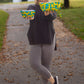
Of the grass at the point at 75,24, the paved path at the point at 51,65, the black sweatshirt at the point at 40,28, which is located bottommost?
the grass at the point at 75,24

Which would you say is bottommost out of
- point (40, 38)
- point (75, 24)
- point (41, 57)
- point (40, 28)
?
point (75, 24)

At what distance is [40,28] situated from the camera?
10.6 feet

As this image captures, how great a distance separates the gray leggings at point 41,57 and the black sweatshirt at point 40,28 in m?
0.09

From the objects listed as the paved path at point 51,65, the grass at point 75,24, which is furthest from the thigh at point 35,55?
the grass at point 75,24

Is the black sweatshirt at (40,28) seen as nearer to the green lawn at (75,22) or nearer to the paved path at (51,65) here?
the paved path at (51,65)

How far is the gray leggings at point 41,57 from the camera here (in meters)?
3.29

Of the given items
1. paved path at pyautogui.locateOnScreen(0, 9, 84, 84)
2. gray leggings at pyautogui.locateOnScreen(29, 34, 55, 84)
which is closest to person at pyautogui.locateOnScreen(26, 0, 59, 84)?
gray leggings at pyautogui.locateOnScreen(29, 34, 55, 84)

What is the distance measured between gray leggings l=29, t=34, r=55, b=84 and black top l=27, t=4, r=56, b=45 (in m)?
0.09

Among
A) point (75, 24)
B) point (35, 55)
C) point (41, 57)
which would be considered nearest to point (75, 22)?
point (75, 24)

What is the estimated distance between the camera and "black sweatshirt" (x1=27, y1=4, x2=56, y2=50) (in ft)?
10.3

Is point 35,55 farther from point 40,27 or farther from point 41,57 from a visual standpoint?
point 40,27

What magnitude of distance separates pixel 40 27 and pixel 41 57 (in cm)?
52

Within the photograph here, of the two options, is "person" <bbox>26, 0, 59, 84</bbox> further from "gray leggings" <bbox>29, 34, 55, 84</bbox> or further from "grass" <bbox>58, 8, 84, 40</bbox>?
"grass" <bbox>58, 8, 84, 40</bbox>

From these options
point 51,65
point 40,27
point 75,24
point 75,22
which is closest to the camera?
point 40,27
